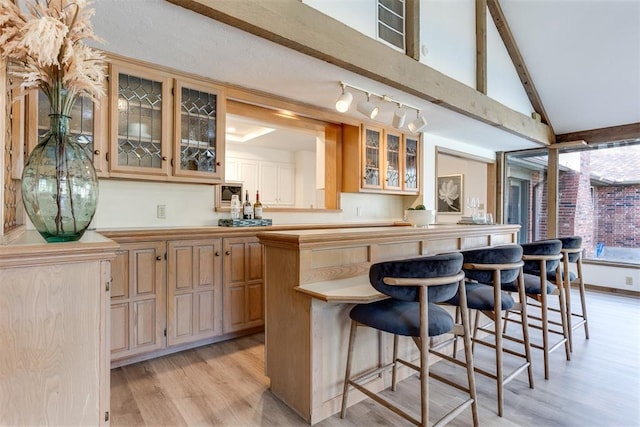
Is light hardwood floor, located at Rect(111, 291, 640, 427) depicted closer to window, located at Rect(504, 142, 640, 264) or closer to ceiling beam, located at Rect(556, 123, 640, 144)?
window, located at Rect(504, 142, 640, 264)

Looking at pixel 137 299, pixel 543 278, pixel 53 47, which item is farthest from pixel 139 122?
pixel 543 278

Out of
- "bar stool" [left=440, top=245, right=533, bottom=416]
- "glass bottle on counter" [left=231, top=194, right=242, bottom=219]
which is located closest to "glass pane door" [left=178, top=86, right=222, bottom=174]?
"glass bottle on counter" [left=231, top=194, right=242, bottom=219]

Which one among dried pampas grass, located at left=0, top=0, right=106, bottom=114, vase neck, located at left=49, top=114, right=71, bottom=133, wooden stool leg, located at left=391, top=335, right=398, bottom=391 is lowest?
wooden stool leg, located at left=391, top=335, right=398, bottom=391

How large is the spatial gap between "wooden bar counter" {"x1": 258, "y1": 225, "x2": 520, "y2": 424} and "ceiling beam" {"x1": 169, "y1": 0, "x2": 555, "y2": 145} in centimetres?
126

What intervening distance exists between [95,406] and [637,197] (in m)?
6.48

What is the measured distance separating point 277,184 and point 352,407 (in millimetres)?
4875

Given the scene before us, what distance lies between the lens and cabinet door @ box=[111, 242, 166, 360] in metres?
2.41

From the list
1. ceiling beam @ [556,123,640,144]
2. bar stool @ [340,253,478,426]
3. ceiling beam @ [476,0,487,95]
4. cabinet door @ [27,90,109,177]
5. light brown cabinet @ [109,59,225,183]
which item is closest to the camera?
bar stool @ [340,253,478,426]

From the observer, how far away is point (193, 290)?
2.74 meters

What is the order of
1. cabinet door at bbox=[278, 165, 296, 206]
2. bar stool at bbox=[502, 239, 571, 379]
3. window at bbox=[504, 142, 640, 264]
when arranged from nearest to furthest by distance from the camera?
bar stool at bbox=[502, 239, 571, 379] → window at bbox=[504, 142, 640, 264] → cabinet door at bbox=[278, 165, 296, 206]

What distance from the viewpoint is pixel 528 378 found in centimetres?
229

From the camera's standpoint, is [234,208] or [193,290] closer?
[193,290]

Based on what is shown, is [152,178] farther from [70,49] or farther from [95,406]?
[95,406]

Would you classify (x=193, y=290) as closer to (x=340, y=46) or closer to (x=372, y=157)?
(x=340, y=46)
